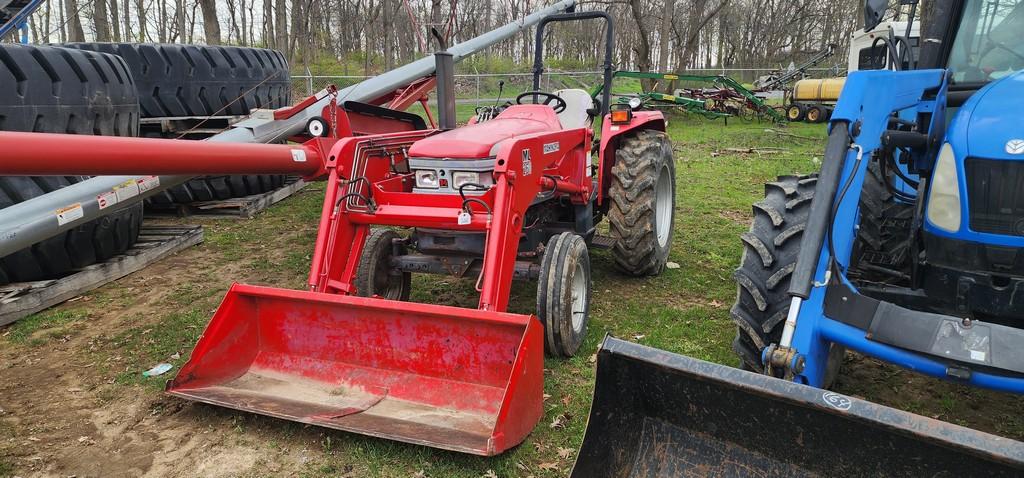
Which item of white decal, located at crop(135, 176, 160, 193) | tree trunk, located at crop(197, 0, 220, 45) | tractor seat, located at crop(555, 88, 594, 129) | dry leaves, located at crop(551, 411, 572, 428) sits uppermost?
tree trunk, located at crop(197, 0, 220, 45)

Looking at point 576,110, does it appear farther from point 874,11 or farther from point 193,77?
point 193,77

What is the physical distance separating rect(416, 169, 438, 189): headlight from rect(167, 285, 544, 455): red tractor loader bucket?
976 millimetres

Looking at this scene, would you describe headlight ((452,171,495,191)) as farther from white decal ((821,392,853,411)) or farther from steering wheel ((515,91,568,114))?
white decal ((821,392,853,411))

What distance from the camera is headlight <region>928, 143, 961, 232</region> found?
2.72 metres

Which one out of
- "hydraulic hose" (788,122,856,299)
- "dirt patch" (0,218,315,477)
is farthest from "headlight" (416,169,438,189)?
"hydraulic hose" (788,122,856,299)

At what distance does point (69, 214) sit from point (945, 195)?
5.10m

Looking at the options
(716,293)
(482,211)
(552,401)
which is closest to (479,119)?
(482,211)

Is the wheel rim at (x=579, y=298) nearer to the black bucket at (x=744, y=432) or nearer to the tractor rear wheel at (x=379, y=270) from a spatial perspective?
the tractor rear wheel at (x=379, y=270)

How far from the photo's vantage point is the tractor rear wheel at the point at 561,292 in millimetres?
3840

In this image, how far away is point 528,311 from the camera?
4992 mm

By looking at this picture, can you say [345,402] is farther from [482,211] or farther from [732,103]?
[732,103]

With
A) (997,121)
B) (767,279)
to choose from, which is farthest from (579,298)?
(997,121)

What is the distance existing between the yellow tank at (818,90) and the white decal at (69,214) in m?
19.5

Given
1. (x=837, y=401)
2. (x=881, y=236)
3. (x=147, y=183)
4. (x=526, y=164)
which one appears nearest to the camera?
(x=837, y=401)
